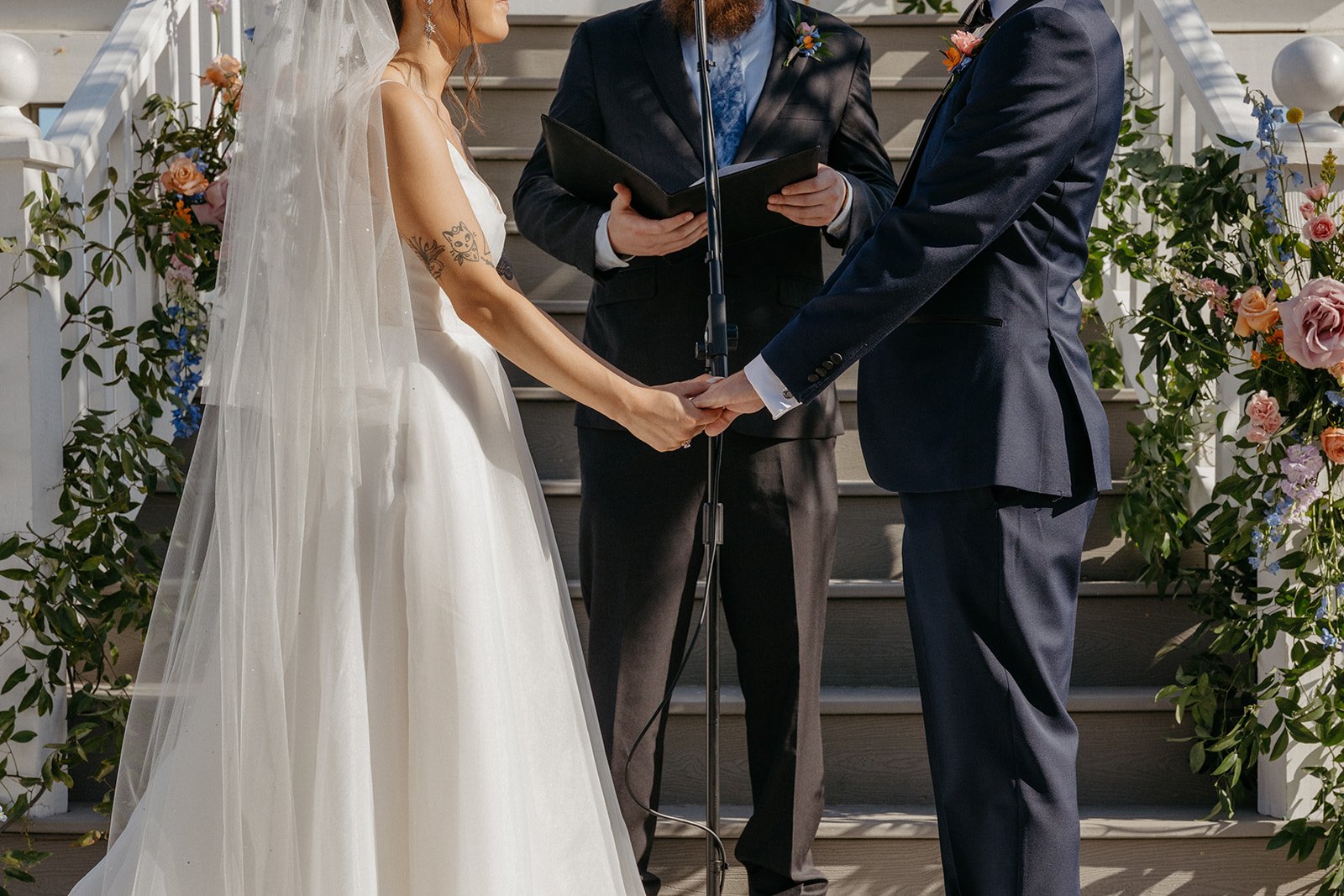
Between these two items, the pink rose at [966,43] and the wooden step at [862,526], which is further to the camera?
the wooden step at [862,526]

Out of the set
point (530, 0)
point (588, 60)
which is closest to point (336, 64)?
point (588, 60)

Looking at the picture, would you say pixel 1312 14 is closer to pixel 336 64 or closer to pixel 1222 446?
pixel 1222 446

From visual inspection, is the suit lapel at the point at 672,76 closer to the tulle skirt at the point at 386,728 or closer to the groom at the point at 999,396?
the groom at the point at 999,396

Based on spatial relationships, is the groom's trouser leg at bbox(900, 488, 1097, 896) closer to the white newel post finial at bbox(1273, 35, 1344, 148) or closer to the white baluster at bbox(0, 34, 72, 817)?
the white newel post finial at bbox(1273, 35, 1344, 148)

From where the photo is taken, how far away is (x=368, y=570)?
1.62m

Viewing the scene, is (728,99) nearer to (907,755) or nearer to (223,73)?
(223,73)

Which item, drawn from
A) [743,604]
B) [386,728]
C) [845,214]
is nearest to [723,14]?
[845,214]

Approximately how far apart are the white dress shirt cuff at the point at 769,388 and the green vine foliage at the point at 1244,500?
1.00 meters

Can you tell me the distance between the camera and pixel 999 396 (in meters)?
1.71

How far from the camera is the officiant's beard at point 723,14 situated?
89.0 inches

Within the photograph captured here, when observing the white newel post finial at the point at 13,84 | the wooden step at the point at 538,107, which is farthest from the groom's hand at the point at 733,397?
the wooden step at the point at 538,107

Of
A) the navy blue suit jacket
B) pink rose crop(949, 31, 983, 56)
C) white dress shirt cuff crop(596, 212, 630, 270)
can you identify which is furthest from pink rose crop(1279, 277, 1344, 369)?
white dress shirt cuff crop(596, 212, 630, 270)

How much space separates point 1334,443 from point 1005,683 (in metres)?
0.92

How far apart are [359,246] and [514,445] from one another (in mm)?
360
